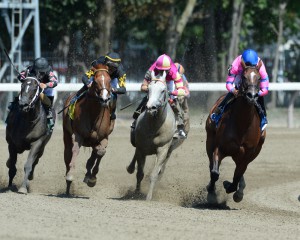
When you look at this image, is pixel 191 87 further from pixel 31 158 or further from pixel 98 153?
pixel 31 158

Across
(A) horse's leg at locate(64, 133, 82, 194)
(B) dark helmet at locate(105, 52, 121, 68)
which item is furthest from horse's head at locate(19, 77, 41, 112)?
(B) dark helmet at locate(105, 52, 121, 68)

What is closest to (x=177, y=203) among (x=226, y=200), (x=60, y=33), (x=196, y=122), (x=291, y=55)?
(x=226, y=200)

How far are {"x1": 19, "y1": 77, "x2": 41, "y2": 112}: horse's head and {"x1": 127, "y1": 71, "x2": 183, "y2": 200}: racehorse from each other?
4.67 feet

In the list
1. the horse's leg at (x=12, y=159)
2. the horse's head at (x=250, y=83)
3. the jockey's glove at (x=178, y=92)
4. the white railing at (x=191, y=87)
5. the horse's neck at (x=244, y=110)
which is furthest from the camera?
the white railing at (x=191, y=87)

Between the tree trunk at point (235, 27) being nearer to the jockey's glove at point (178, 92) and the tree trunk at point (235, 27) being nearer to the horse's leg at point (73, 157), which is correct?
the jockey's glove at point (178, 92)

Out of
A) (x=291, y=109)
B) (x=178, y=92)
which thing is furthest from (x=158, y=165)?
(x=291, y=109)

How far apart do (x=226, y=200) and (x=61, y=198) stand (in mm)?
2365

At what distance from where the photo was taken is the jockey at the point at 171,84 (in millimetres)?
14758

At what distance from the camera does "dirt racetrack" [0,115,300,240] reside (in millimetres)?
10664

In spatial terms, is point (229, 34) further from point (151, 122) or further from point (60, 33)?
point (151, 122)

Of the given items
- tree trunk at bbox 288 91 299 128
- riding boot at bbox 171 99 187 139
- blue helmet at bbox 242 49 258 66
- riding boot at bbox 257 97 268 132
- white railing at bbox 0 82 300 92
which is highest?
blue helmet at bbox 242 49 258 66

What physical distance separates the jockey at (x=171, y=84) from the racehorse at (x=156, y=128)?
0.54 ft

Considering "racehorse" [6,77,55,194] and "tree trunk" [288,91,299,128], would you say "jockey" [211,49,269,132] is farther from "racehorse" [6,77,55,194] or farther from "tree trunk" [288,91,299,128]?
"tree trunk" [288,91,299,128]

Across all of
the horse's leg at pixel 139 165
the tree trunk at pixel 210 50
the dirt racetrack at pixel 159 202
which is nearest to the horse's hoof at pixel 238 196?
the dirt racetrack at pixel 159 202
